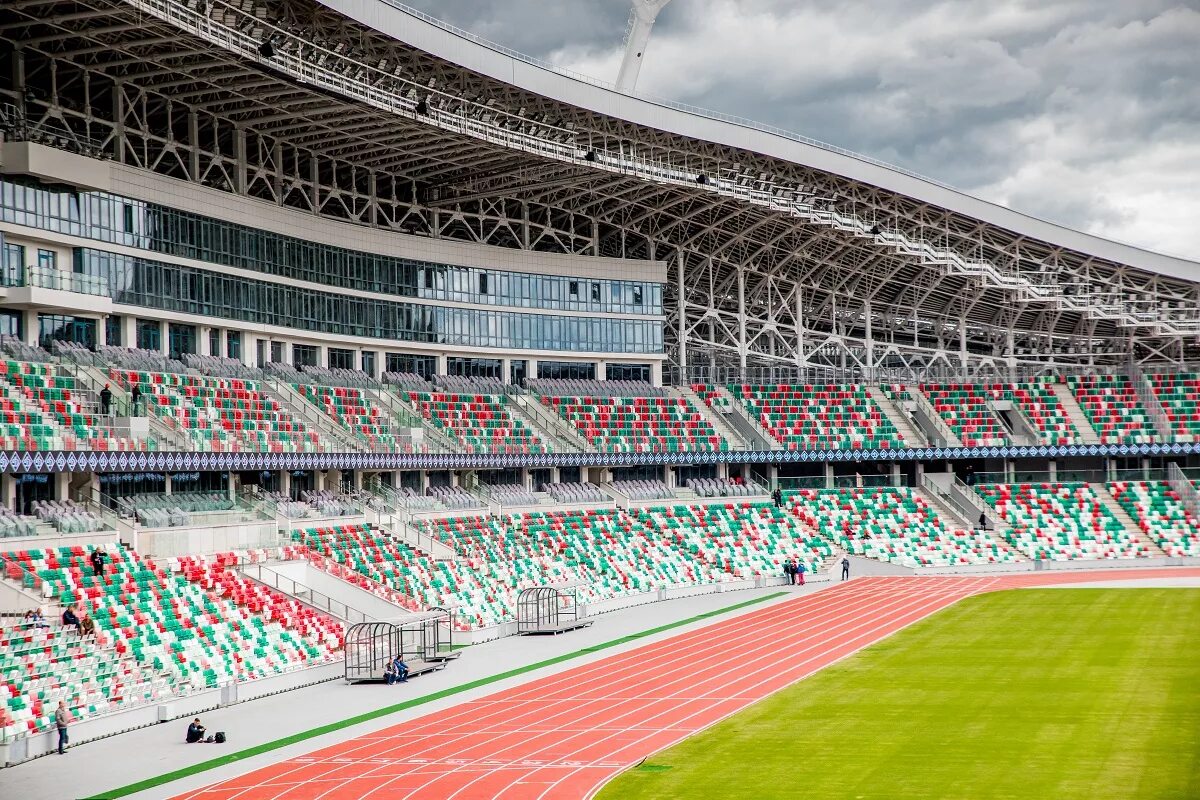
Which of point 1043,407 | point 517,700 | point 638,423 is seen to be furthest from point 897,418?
point 517,700

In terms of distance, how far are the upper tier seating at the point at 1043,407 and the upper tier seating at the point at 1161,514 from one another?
10.5 ft

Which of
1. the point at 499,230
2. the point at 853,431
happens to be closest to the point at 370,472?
the point at 499,230

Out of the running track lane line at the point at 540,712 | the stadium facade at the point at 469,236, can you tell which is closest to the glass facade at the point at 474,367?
the stadium facade at the point at 469,236

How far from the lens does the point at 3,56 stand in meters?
42.2

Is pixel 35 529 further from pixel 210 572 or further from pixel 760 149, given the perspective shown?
pixel 760 149

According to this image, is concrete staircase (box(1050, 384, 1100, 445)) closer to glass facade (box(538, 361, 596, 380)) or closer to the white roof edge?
the white roof edge

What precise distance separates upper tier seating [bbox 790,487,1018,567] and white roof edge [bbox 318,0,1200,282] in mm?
13329

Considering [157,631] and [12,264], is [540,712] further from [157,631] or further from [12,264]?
[12,264]

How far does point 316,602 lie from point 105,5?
1663 cm

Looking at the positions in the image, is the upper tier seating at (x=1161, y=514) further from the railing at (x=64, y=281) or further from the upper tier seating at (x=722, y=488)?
the railing at (x=64, y=281)

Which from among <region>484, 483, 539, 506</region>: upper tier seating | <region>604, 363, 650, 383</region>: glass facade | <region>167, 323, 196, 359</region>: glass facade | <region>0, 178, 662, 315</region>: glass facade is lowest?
<region>484, 483, 539, 506</region>: upper tier seating

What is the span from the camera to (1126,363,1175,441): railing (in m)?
66.8


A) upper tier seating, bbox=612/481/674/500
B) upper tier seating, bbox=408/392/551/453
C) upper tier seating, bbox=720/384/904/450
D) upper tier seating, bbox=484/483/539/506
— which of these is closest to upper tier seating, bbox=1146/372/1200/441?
upper tier seating, bbox=720/384/904/450

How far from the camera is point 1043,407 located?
68.9m
